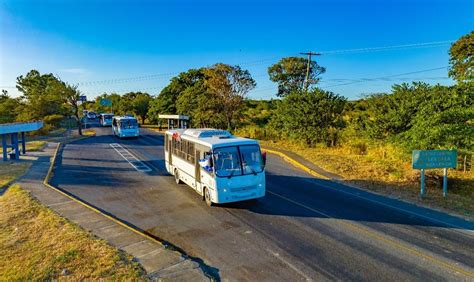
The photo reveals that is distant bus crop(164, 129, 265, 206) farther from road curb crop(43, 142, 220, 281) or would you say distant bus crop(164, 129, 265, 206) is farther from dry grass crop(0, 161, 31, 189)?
dry grass crop(0, 161, 31, 189)

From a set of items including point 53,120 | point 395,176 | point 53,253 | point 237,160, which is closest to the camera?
point 53,253

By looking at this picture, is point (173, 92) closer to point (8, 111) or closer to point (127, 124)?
point (127, 124)

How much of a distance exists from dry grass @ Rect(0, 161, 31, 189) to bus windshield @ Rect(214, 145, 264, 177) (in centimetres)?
1075

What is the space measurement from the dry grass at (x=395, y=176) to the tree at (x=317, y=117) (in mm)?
3282

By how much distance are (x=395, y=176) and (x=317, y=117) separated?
424 inches

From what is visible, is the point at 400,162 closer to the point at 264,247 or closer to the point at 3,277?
the point at 264,247

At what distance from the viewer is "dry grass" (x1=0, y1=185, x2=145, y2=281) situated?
5968 mm

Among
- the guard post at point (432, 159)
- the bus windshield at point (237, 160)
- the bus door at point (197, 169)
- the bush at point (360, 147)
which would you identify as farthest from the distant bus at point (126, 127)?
the guard post at point (432, 159)

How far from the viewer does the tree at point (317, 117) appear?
23.9 metres

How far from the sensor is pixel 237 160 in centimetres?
1008

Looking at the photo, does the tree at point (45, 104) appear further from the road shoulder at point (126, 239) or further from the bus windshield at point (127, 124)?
the road shoulder at point (126, 239)

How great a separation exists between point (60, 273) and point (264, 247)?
4.56m

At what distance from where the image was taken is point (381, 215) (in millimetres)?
9703

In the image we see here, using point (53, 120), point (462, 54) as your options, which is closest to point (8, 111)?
point (53, 120)
